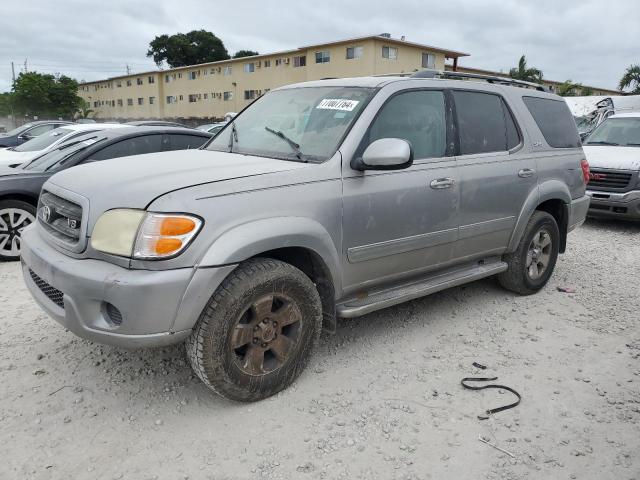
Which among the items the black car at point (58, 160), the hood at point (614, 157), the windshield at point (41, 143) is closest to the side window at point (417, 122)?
the black car at point (58, 160)

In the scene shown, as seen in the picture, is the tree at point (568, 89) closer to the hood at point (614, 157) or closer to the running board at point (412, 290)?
the hood at point (614, 157)

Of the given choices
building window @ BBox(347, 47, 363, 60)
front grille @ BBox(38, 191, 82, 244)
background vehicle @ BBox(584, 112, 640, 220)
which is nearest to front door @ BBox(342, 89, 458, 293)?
front grille @ BBox(38, 191, 82, 244)

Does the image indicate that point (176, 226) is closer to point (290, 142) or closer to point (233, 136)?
point (290, 142)

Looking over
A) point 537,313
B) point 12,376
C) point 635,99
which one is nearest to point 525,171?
point 537,313

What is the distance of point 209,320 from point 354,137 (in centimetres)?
147

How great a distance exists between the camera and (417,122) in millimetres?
3812

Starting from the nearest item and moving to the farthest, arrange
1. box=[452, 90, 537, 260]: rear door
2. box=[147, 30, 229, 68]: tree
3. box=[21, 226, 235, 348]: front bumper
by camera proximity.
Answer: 1. box=[21, 226, 235, 348]: front bumper
2. box=[452, 90, 537, 260]: rear door
3. box=[147, 30, 229, 68]: tree

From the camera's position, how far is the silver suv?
264cm

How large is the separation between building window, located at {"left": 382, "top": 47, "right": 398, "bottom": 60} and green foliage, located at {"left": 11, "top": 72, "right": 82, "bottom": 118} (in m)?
34.6

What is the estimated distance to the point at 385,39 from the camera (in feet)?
113

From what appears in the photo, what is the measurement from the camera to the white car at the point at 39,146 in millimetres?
7633

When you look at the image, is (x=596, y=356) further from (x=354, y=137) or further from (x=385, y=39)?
(x=385, y=39)

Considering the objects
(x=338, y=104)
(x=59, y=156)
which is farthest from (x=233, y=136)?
(x=59, y=156)

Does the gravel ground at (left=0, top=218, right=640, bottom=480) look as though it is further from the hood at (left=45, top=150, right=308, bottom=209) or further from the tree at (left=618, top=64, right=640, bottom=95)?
the tree at (left=618, top=64, right=640, bottom=95)
